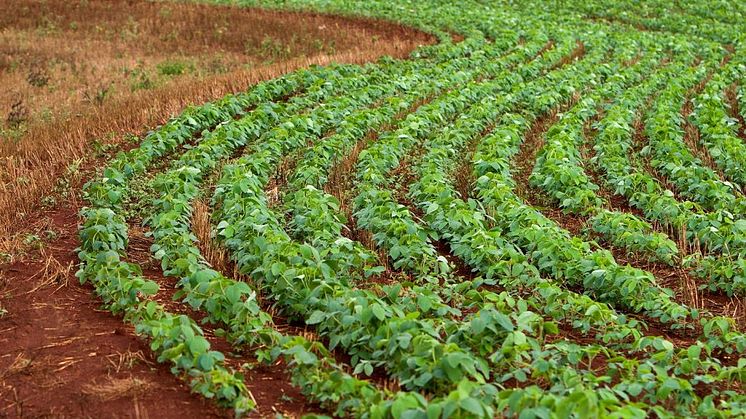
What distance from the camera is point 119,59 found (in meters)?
17.5

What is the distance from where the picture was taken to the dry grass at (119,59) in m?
9.87

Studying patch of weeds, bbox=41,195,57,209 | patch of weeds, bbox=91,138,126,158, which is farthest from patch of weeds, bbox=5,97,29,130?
patch of weeds, bbox=41,195,57,209

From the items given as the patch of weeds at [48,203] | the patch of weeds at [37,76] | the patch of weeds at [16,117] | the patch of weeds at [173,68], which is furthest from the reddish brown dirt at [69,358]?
the patch of weeds at [173,68]

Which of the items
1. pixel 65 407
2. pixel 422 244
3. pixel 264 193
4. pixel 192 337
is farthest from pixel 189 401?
pixel 264 193

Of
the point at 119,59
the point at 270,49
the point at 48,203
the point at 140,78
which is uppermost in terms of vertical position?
the point at 48,203

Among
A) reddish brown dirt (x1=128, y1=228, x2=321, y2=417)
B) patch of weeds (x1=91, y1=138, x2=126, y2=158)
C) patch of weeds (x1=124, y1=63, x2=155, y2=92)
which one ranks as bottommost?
patch of weeds (x1=124, y1=63, x2=155, y2=92)

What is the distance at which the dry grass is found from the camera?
9.87m

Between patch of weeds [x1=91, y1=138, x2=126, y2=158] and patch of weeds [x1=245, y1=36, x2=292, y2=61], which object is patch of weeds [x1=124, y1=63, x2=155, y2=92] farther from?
patch of weeds [x1=91, y1=138, x2=126, y2=158]

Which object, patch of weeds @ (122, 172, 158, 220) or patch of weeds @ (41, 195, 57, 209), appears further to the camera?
patch of weeds @ (41, 195, 57, 209)

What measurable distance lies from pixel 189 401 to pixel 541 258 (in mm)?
3025

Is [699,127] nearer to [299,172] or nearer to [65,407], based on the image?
[299,172]

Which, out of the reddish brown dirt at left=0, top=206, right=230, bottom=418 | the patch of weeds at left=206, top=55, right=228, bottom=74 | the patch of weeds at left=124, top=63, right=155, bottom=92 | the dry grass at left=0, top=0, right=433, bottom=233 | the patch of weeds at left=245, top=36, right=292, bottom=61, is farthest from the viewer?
the patch of weeds at left=245, top=36, right=292, bottom=61

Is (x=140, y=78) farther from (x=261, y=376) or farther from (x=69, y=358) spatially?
(x=261, y=376)

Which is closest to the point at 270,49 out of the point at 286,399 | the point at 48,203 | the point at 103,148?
the point at 103,148
